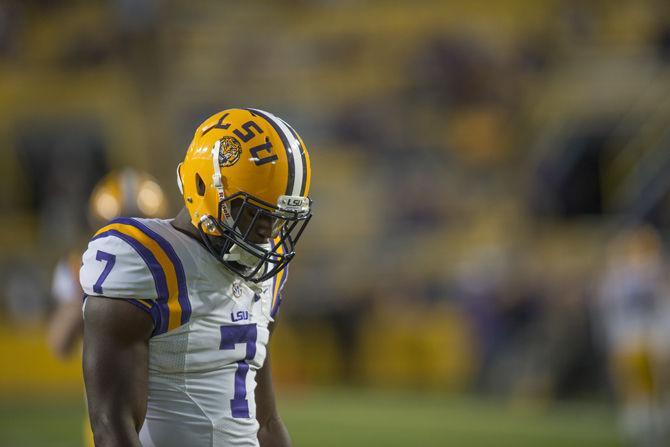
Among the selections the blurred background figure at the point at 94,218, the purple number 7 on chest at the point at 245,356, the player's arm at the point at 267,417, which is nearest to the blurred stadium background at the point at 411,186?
the blurred background figure at the point at 94,218

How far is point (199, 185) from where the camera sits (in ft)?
7.96

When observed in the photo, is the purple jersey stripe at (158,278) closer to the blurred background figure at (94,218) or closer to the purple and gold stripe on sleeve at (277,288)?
the purple and gold stripe on sleeve at (277,288)

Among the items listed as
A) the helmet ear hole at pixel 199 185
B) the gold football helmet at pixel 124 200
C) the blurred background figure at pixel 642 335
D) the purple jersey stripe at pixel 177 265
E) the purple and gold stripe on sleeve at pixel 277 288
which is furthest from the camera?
the blurred background figure at pixel 642 335

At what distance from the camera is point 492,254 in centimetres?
1353

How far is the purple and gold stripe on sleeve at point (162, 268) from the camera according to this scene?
2.26 meters

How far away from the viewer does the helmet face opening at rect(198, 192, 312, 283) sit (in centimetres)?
234

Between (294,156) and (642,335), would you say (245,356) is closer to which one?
(294,156)

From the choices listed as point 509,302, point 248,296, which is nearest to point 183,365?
point 248,296

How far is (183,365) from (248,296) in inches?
10.0

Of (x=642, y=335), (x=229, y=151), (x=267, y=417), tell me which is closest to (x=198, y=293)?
(x=229, y=151)

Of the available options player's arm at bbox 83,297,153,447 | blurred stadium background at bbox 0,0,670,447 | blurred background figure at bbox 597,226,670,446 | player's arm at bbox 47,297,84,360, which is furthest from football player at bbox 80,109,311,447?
blurred background figure at bbox 597,226,670,446

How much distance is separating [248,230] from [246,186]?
10 cm

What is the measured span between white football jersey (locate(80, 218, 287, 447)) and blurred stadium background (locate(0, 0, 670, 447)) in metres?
6.08

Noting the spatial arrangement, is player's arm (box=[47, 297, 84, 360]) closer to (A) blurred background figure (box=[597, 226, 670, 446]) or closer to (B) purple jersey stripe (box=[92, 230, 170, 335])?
(B) purple jersey stripe (box=[92, 230, 170, 335])
